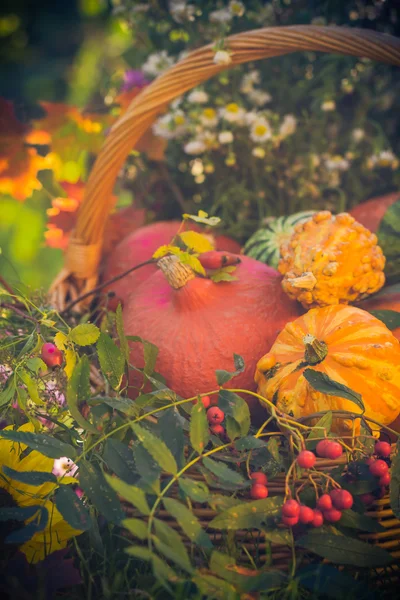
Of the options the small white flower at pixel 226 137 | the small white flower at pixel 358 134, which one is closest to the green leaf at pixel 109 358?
the small white flower at pixel 226 137

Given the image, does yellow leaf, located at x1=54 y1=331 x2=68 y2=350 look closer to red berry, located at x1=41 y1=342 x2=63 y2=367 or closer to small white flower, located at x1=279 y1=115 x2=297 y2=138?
red berry, located at x1=41 y1=342 x2=63 y2=367

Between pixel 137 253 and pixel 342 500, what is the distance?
2.76 ft

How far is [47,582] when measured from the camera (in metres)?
0.75

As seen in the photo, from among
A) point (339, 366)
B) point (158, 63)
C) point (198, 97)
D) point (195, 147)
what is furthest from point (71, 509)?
point (158, 63)

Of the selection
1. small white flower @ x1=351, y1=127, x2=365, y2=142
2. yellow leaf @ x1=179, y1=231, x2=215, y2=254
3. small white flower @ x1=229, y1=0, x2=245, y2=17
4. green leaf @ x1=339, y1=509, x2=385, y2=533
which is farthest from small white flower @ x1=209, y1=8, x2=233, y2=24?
green leaf @ x1=339, y1=509, x2=385, y2=533

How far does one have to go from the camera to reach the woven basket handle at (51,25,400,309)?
3.64 ft

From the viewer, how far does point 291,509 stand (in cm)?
71

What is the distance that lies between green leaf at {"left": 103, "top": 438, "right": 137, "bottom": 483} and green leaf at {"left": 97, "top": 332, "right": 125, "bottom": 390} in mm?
110

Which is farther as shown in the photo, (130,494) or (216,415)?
(216,415)

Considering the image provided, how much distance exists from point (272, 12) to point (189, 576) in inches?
56.2

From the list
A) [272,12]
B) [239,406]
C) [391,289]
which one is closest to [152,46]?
[272,12]

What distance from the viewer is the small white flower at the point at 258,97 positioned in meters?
1.60

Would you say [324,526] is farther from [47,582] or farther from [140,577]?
[47,582]

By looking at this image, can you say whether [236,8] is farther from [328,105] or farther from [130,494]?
[130,494]
